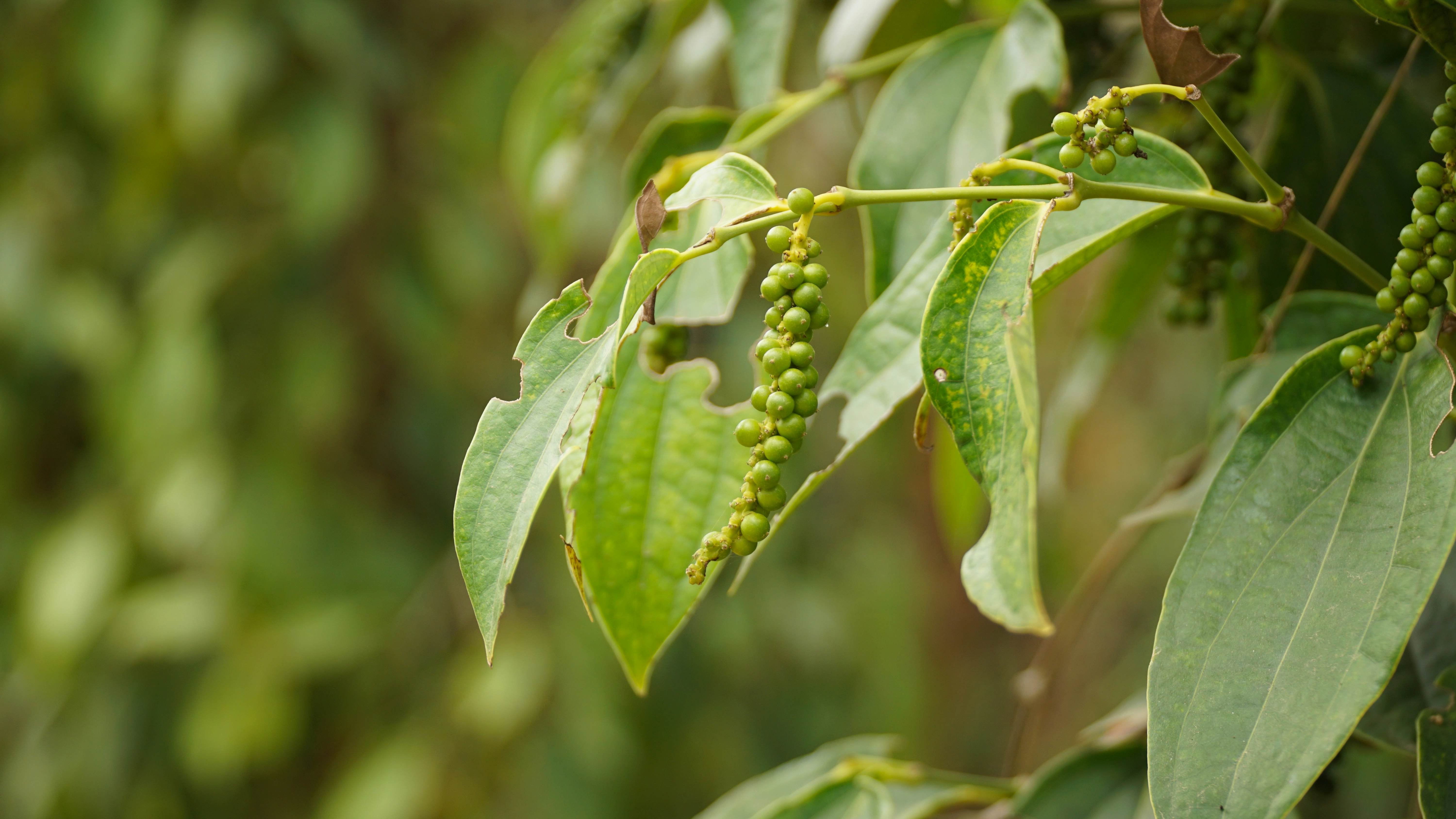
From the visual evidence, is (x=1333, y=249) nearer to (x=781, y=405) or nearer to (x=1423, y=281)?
(x=1423, y=281)

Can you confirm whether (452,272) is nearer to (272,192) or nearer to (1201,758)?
(272,192)

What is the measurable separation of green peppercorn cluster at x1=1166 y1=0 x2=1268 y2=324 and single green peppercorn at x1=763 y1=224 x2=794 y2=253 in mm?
198

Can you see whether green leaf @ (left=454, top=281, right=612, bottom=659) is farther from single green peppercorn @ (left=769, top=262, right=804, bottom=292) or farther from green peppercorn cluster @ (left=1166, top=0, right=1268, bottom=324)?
green peppercorn cluster @ (left=1166, top=0, right=1268, bottom=324)

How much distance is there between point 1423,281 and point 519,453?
23cm

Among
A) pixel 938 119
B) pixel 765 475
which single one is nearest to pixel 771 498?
pixel 765 475

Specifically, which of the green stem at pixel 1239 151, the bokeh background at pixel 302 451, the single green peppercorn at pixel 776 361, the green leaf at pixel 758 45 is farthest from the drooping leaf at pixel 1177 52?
the bokeh background at pixel 302 451

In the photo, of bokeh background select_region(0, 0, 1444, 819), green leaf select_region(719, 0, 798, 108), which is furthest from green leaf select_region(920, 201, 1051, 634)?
bokeh background select_region(0, 0, 1444, 819)

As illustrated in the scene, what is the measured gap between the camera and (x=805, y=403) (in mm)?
254

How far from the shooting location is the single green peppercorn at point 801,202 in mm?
248

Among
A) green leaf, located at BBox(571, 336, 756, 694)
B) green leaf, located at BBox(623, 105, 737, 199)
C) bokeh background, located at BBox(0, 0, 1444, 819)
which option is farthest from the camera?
bokeh background, located at BBox(0, 0, 1444, 819)

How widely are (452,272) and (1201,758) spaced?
1.09 metres

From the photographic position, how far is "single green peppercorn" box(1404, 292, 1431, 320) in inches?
10.6

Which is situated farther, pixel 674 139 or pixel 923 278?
pixel 674 139

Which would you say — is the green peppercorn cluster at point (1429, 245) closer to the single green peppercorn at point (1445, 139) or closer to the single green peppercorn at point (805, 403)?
the single green peppercorn at point (1445, 139)
